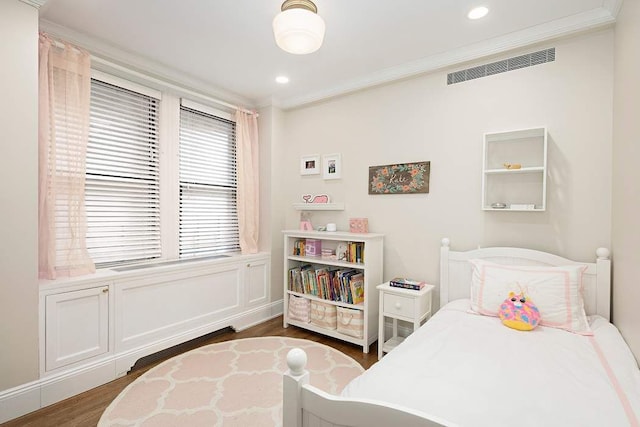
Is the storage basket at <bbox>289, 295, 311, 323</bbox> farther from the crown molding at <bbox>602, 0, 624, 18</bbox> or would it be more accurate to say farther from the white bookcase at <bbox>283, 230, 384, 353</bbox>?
the crown molding at <bbox>602, 0, 624, 18</bbox>

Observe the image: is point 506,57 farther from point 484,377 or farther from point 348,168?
point 484,377

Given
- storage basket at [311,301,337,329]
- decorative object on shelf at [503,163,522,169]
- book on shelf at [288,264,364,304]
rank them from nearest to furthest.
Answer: decorative object on shelf at [503,163,522,169], book on shelf at [288,264,364,304], storage basket at [311,301,337,329]

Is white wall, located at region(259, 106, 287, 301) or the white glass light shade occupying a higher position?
the white glass light shade

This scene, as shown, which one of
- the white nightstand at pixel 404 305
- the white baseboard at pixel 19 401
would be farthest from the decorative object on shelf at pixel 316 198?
the white baseboard at pixel 19 401

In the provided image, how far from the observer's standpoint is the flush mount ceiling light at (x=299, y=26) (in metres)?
1.65

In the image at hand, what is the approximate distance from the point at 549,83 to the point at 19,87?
3568 mm

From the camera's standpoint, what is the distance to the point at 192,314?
294 cm

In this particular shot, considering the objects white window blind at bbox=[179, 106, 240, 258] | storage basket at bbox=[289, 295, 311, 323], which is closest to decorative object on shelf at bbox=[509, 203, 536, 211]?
storage basket at bbox=[289, 295, 311, 323]

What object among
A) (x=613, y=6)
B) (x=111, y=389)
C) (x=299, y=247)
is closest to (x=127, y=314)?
(x=111, y=389)

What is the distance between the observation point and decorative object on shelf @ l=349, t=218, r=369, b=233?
3121mm

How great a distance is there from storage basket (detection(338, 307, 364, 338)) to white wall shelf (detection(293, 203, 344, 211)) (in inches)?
41.7

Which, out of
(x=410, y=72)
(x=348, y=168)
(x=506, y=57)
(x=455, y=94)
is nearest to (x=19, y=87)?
(x=348, y=168)

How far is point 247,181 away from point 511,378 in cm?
307

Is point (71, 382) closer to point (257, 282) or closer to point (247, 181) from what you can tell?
point (257, 282)
